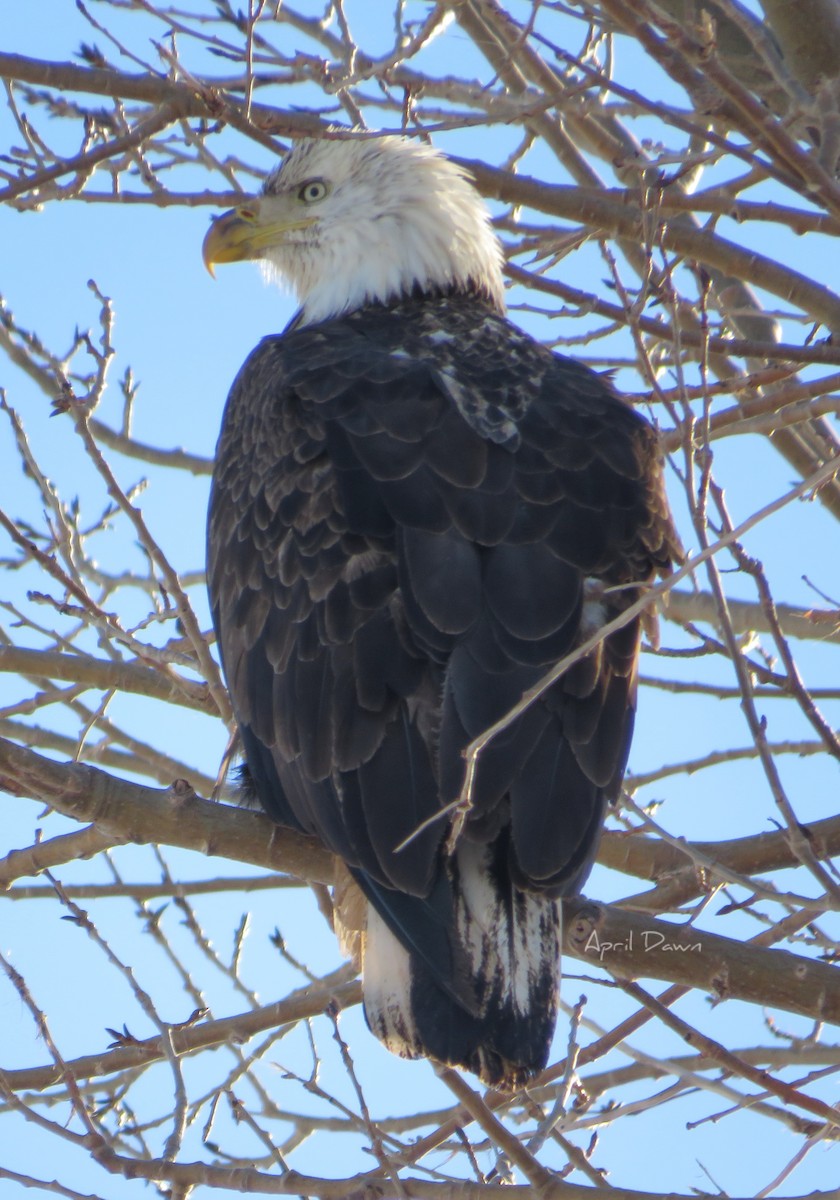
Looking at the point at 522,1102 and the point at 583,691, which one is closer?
the point at 583,691

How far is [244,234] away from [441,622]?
2.88m

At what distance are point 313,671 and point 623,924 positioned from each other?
1006 mm

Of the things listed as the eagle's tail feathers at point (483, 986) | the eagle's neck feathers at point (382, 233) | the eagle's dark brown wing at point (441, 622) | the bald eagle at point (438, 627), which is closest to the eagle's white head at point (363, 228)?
the eagle's neck feathers at point (382, 233)

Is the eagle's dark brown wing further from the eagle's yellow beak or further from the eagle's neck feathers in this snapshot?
the eagle's yellow beak

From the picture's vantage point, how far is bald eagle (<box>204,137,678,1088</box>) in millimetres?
3898

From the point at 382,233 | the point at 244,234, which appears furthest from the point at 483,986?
the point at 244,234

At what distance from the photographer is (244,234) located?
21.2 feet

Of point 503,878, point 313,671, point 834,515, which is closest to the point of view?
point 503,878

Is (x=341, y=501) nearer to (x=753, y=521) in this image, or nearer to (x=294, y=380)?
(x=294, y=380)

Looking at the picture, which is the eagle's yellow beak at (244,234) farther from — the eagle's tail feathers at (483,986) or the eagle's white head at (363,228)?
the eagle's tail feathers at (483,986)

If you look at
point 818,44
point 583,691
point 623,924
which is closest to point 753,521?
point 583,691

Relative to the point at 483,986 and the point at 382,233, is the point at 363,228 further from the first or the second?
the point at 483,986

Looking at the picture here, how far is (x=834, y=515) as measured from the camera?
6.08 m

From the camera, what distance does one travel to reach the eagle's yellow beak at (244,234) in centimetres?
645
